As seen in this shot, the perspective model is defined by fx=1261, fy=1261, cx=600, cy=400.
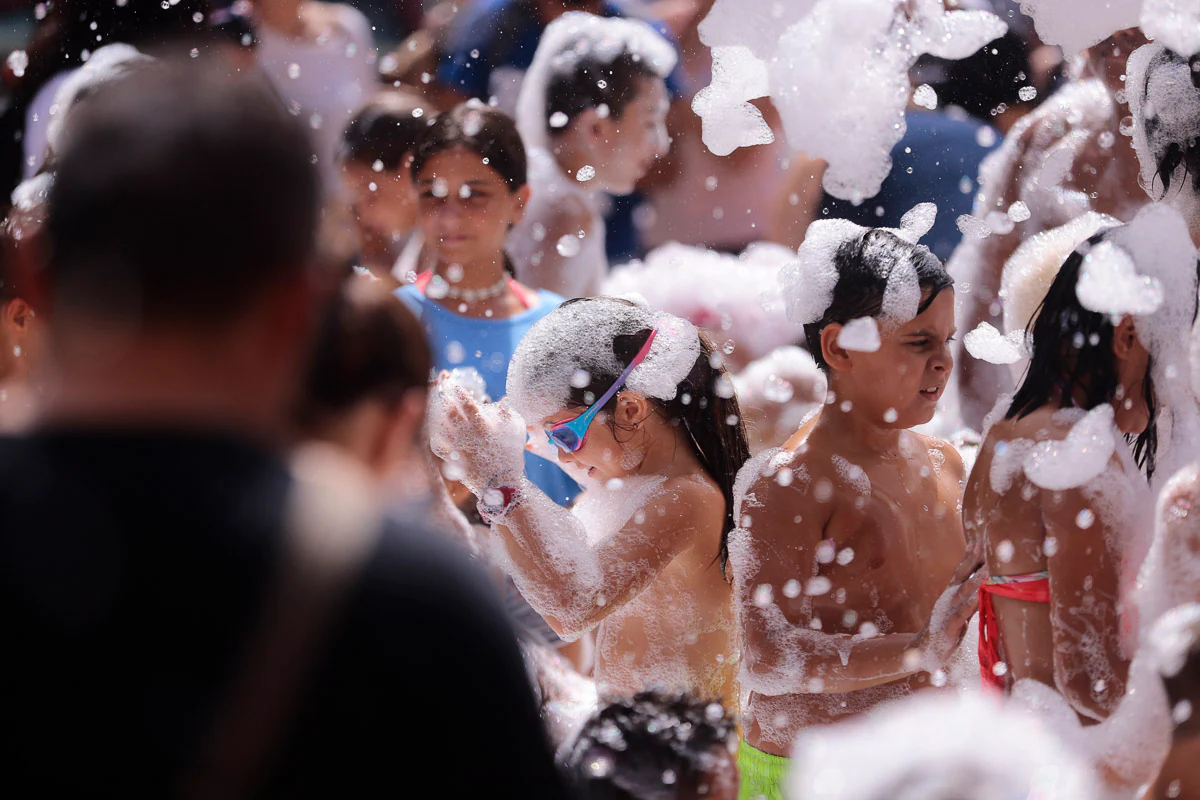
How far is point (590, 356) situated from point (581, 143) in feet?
4.65

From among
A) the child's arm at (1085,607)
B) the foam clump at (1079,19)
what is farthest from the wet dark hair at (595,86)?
the child's arm at (1085,607)

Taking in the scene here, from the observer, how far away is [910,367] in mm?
1905

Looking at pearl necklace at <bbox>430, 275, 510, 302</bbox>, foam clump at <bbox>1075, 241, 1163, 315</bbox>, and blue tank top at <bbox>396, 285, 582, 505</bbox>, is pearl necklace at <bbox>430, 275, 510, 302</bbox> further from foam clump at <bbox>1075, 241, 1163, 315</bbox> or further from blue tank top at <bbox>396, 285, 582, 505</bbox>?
foam clump at <bbox>1075, 241, 1163, 315</bbox>

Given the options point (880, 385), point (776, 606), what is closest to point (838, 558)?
point (776, 606)

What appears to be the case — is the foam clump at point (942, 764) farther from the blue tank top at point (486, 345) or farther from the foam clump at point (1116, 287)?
the blue tank top at point (486, 345)

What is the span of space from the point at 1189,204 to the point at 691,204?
1.80 meters

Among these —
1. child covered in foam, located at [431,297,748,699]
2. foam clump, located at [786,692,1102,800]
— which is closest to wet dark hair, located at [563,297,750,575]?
child covered in foam, located at [431,297,748,699]

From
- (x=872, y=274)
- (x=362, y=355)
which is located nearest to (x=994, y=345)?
(x=872, y=274)

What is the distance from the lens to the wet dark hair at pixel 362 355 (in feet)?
3.22

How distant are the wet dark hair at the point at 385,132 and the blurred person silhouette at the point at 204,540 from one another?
2302 mm

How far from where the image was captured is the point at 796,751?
191 centimetres

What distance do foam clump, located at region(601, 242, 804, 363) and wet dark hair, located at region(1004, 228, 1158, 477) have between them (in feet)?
3.84

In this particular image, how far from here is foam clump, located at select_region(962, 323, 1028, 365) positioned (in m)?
2.19

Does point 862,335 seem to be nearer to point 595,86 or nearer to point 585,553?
point 585,553
